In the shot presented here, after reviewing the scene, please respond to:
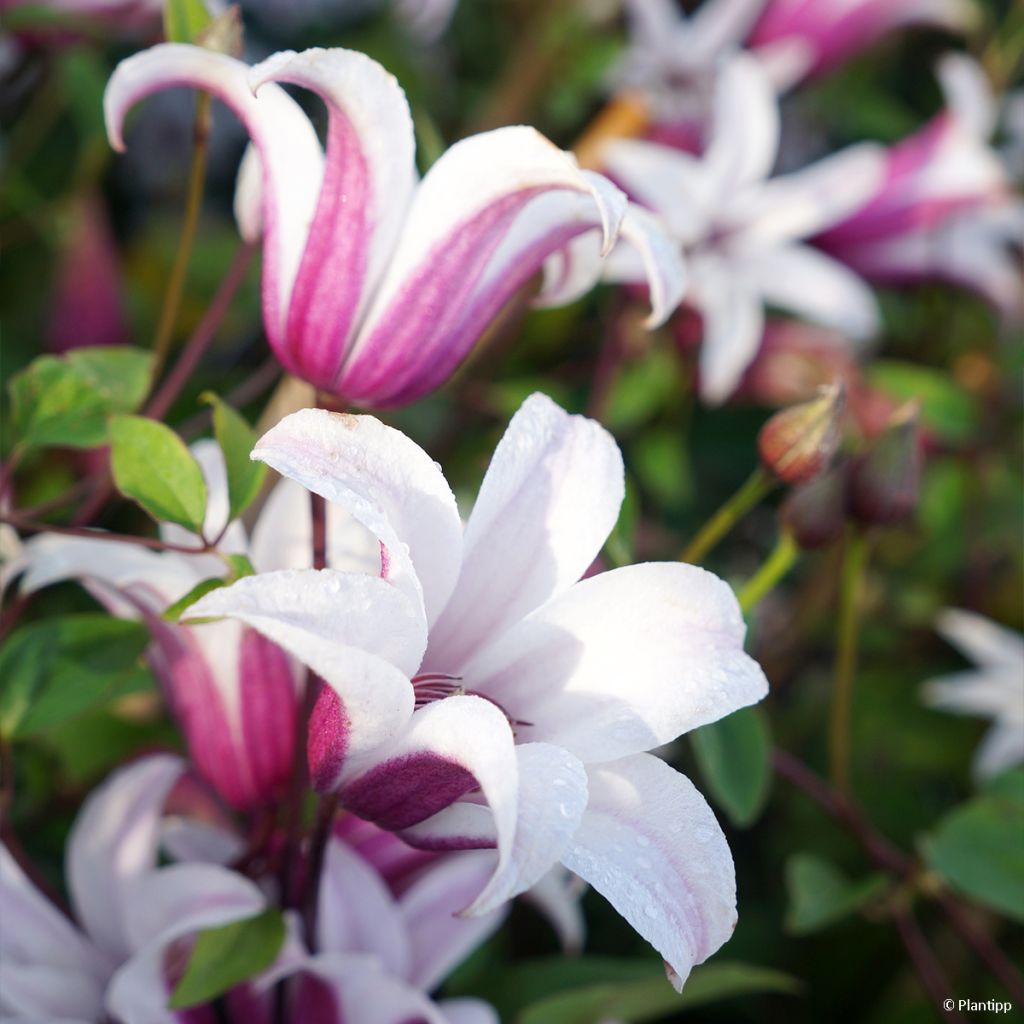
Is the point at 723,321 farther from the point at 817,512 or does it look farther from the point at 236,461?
the point at 236,461

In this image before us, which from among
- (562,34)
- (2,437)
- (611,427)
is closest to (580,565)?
(2,437)

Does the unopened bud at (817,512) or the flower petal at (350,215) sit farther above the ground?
the flower petal at (350,215)

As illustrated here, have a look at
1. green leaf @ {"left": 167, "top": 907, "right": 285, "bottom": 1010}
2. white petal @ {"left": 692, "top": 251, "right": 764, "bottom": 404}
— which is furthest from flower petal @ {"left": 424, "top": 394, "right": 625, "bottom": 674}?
white petal @ {"left": 692, "top": 251, "right": 764, "bottom": 404}

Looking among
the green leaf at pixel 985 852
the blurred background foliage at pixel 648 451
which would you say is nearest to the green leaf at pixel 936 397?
the blurred background foliage at pixel 648 451

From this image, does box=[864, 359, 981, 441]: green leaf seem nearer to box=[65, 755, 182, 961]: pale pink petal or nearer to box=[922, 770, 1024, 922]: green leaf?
box=[922, 770, 1024, 922]: green leaf

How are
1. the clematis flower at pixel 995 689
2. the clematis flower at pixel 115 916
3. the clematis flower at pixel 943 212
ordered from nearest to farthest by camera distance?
the clematis flower at pixel 115 916, the clematis flower at pixel 995 689, the clematis flower at pixel 943 212

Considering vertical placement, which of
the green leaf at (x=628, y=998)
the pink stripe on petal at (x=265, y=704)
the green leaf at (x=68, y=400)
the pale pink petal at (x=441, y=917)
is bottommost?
the green leaf at (x=628, y=998)

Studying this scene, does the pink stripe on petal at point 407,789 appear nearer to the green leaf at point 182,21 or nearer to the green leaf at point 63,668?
the green leaf at point 63,668
